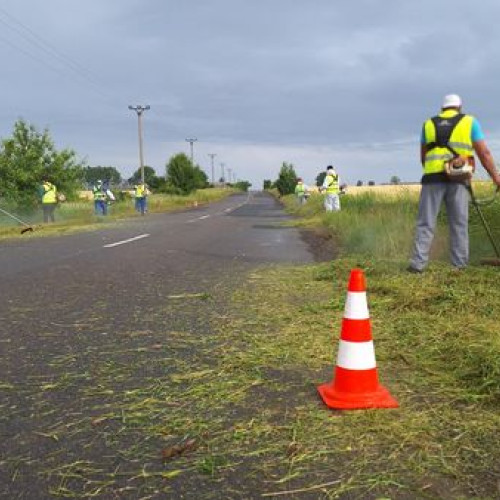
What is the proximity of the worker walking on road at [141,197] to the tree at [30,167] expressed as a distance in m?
5.09

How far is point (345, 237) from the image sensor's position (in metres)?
12.7

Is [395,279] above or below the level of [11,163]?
below

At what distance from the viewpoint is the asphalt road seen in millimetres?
3020

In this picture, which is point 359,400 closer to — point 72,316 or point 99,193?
point 72,316

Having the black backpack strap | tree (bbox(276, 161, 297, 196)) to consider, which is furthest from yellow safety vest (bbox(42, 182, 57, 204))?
tree (bbox(276, 161, 297, 196))

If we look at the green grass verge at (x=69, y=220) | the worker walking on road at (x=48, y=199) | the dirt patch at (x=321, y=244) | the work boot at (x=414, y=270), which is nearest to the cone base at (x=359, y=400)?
the work boot at (x=414, y=270)

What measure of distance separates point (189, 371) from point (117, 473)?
4.74ft

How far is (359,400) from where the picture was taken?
3328 millimetres

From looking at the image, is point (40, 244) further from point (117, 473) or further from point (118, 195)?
point (118, 195)

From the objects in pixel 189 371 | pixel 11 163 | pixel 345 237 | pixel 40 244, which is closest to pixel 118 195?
pixel 11 163

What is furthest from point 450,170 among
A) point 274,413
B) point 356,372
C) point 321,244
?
point 321,244

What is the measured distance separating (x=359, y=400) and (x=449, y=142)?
472 centimetres

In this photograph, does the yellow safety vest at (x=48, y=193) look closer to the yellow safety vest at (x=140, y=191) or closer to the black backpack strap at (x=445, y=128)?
the yellow safety vest at (x=140, y=191)

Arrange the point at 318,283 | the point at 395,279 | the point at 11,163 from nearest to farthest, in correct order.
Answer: the point at 395,279 → the point at 318,283 → the point at 11,163
